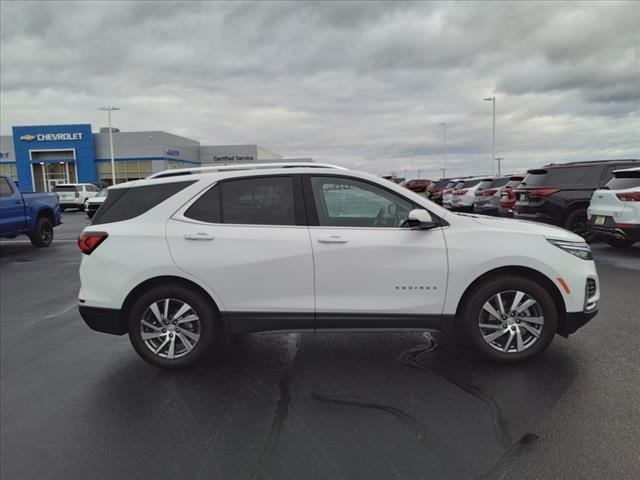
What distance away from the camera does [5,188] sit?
38.1 feet

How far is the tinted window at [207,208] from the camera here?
4188 mm

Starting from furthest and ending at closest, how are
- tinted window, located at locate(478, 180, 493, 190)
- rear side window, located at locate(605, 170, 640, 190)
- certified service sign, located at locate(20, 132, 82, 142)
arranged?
certified service sign, located at locate(20, 132, 82, 142)
tinted window, located at locate(478, 180, 493, 190)
rear side window, located at locate(605, 170, 640, 190)

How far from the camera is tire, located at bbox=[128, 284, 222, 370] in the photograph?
4105mm

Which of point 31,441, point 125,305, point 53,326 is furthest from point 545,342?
point 53,326

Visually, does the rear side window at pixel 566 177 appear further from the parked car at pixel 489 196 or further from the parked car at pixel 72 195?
the parked car at pixel 72 195

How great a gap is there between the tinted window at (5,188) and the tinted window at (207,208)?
971 cm

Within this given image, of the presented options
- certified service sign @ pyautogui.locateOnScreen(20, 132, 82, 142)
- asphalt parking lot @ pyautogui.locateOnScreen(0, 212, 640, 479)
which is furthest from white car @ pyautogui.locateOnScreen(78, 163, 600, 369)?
certified service sign @ pyautogui.locateOnScreen(20, 132, 82, 142)

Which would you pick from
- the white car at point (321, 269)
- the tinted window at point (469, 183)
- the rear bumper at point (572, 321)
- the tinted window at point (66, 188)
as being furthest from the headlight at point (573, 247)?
the tinted window at point (66, 188)

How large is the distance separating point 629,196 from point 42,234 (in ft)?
45.5

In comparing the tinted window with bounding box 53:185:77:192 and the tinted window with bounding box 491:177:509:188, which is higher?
the tinted window with bounding box 53:185:77:192

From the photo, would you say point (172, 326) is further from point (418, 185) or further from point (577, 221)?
point (418, 185)

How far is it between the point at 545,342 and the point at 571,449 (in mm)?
1311

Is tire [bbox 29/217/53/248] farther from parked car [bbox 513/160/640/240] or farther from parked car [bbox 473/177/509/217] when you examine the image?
parked car [bbox 473/177/509/217]

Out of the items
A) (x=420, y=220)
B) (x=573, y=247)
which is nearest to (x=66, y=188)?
(x=420, y=220)
